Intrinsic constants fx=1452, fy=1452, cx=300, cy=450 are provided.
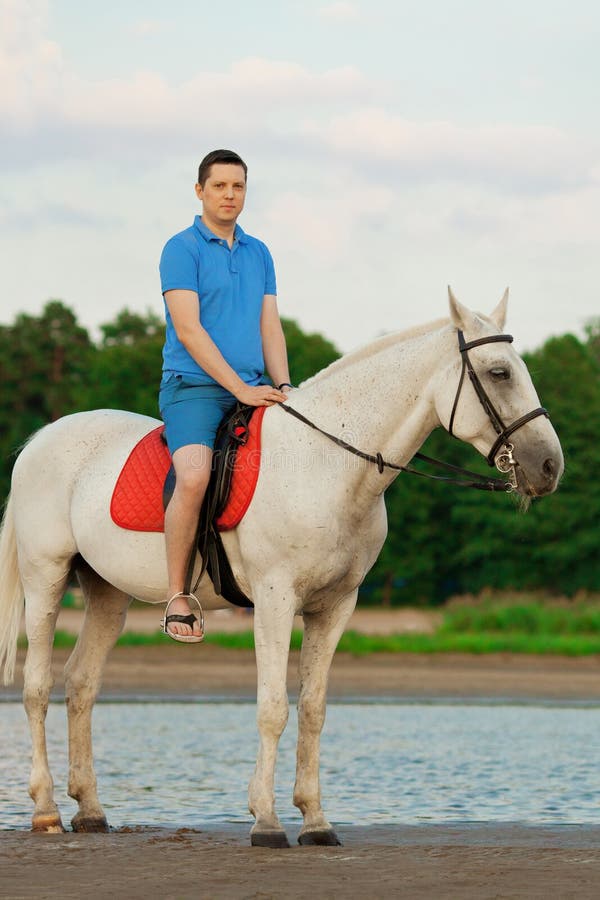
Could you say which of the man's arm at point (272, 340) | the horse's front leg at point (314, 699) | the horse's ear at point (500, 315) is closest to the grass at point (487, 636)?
the man's arm at point (272, 340)

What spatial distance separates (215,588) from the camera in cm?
835

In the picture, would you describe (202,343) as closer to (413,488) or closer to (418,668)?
(418,668)

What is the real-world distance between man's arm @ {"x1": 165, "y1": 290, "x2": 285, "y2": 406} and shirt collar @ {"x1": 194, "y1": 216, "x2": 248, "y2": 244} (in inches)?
16.8

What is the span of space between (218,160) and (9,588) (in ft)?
11.1

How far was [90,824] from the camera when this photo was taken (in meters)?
9.13

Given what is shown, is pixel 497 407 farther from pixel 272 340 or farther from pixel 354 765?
pixel 354 765

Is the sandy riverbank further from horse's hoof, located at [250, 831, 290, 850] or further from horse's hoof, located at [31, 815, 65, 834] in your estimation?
horse's hoof, located at [250, 831, 290, 850]

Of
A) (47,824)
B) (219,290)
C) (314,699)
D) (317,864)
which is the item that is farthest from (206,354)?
(47,824)

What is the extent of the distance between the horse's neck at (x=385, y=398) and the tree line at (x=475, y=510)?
45.1 meters

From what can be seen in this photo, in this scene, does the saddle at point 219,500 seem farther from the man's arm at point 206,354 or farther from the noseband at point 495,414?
the noseband at point 495,414

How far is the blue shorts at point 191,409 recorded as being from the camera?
8.22 metres

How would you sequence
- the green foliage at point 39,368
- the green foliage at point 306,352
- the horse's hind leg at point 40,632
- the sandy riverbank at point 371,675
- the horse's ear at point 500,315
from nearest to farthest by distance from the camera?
the horse's ear at point 500,315, the horse's hind leg at point 40,632, the sandy riverbank at point 371,675, the green foliage at point 306,352, the green foliage at point 39,368

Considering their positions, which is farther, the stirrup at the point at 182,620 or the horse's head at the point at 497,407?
the stirrup at the point at 182,620

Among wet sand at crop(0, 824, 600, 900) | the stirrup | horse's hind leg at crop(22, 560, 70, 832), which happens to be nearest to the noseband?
the stirrup
